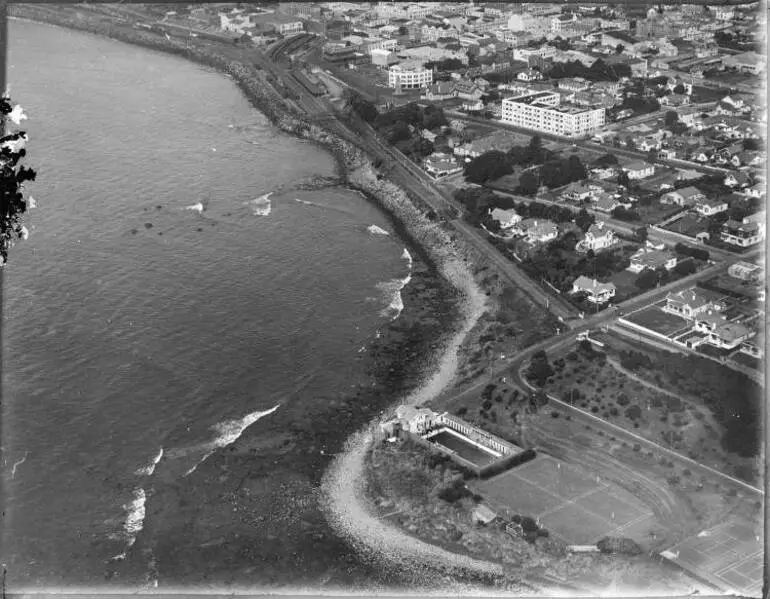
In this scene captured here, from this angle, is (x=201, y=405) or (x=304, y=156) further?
(x=304, y=156)

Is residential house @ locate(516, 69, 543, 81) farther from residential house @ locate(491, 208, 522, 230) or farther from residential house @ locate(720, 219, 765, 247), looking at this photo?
residential house @ locate(720, 219, 765, 247)

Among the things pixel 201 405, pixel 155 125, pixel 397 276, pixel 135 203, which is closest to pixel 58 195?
pixel 135 203

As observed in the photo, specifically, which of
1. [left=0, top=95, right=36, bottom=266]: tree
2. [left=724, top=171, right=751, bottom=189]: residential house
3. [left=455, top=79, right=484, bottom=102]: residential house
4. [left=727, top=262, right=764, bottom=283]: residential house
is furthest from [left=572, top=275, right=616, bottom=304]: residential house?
[left=0, top=95, right=36, bottom=266]: tree

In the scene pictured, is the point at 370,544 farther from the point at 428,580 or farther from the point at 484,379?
the point at 484,379

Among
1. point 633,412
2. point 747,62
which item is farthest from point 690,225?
point 747,62

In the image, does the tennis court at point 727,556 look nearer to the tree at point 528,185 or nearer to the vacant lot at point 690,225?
the vacant lot at point 690,225
